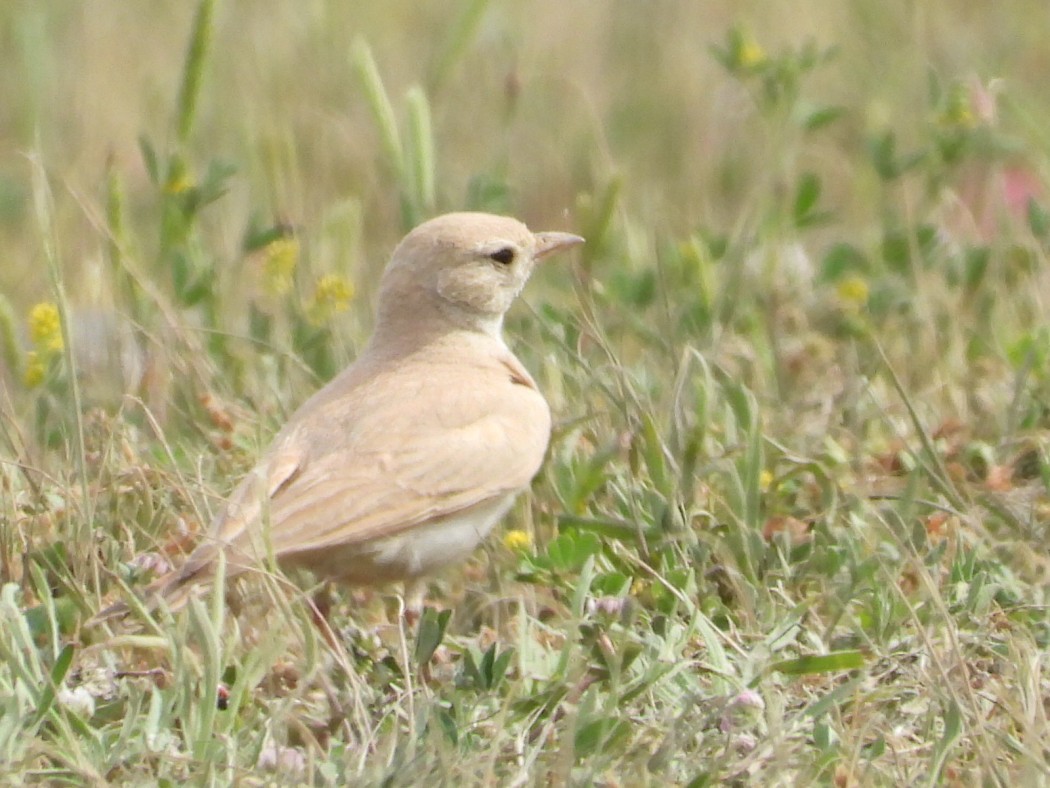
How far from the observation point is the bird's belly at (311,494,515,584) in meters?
3.94

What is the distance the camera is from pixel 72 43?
8.46m

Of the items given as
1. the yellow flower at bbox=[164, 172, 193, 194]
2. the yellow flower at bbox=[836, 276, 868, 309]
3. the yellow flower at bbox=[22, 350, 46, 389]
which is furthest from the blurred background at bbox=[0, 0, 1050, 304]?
the yellow flower at bbox=[22, 350, 46, 389]

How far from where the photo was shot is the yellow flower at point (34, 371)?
4.85 m

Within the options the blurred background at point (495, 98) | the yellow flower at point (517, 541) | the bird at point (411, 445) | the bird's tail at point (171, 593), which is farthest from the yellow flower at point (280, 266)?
the bird's tail at point (171, 593)

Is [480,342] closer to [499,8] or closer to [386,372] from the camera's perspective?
[386,372]

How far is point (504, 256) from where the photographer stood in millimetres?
4777

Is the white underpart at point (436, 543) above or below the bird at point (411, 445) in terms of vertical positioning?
below

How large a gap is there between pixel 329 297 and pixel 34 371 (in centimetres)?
77

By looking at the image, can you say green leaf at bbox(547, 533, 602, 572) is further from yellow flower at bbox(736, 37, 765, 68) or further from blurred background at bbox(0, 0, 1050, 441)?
yellow flower at bbox(736, 37, 765, 68)

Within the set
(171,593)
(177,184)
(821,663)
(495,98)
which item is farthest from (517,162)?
(821,663)

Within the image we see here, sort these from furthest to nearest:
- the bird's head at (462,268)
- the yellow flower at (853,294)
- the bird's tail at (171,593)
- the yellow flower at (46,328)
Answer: the yellow flower at (853,294), the yellow flower at (46,328), the bird's head at (462,268), the bird's tail at (171,593)

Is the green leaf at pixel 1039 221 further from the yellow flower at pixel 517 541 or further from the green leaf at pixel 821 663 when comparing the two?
the green leaf at pixel 821 663

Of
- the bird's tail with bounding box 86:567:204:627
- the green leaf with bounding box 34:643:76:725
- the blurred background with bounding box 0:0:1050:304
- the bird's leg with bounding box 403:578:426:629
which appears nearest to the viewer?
the green leaf with bounding box 34:643:76:725

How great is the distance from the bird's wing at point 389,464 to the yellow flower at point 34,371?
953 mm
